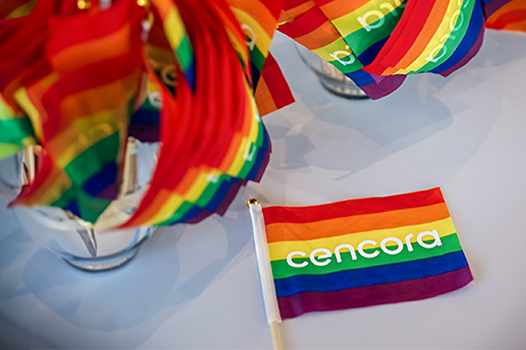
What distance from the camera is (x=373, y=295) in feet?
1.35

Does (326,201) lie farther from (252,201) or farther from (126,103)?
(126,103)

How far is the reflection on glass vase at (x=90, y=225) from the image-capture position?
334 millimetres

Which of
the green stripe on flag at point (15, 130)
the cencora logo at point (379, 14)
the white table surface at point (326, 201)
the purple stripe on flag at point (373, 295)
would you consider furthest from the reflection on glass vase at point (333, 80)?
the green stripe on flag at point (15, 130)

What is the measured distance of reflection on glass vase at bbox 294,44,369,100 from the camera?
0.56 m

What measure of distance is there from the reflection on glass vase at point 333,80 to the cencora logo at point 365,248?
196 mm

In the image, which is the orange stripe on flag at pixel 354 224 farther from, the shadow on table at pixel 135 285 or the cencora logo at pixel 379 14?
the cencora logo at pixel 379 14

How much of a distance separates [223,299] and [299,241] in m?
0.08

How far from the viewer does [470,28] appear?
482mm

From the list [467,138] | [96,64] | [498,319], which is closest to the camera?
[96,64]

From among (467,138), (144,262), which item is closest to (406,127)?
(467,138)

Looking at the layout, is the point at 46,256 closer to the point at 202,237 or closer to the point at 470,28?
the point at 202,237

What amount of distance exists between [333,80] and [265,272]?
0.25 metres

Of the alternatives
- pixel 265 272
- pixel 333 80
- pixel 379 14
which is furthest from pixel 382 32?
pixel 265 272

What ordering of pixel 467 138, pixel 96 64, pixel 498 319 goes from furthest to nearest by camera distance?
pixel 467 138
pixel 498 319
pixel 96 64
